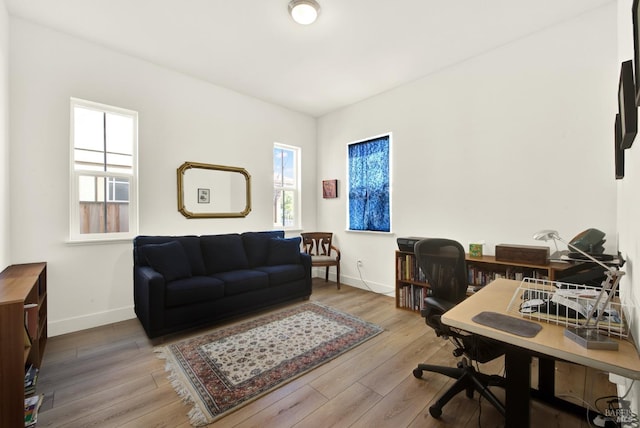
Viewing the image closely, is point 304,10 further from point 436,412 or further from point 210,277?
point 436,412

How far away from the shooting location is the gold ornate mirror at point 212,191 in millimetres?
3605

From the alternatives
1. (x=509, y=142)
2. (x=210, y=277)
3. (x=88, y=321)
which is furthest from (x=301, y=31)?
(x=88, y=321)

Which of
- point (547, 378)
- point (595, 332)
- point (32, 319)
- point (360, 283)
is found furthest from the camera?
point (360, 283)

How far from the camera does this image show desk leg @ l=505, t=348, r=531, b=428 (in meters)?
1.23

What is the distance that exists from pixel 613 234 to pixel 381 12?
2832mm

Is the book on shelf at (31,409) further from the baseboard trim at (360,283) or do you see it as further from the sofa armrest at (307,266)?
the baseboard trim at (360,283)

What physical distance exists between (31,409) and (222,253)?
200 cm

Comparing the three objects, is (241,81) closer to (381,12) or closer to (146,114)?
(146,114)

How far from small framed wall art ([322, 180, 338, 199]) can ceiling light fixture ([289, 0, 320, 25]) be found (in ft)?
8.55

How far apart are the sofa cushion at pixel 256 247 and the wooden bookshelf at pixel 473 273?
1813mm

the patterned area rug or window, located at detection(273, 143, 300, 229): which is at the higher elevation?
window, located at detection(273, 143, 300, 229)

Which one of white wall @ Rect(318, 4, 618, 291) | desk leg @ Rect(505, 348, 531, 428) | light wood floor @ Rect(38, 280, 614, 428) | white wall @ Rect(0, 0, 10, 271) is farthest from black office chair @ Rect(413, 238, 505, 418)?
white wall @ Rect(0, 0, 10, 271)

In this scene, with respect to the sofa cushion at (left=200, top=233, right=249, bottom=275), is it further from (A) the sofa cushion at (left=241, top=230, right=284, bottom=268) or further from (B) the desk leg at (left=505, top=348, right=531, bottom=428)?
(B) the desk leg at (left=505, top=348, right=531, bottom=428)

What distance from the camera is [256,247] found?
12.5 ft
